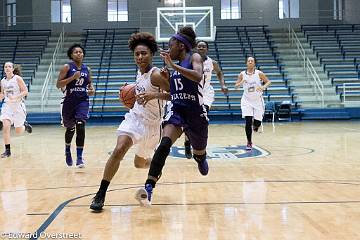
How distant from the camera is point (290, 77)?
72.6 ft

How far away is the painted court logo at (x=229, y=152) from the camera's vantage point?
27.2 feet

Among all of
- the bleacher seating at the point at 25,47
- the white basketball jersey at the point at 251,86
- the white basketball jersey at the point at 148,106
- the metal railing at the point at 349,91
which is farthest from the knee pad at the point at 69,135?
the bleacher seating at the point at 25,47

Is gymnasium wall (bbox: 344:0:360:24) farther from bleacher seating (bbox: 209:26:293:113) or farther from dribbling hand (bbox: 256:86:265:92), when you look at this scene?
dribbling hand (bbox: 256:86:265:92)

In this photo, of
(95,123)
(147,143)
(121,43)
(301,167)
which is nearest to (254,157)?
(301,167)

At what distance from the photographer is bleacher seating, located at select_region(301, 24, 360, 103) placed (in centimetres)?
2158

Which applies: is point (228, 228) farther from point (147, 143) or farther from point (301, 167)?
point (301, 167)

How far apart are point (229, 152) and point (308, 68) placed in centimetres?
1429

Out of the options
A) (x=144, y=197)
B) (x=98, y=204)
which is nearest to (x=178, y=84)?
(x=144, y=197)

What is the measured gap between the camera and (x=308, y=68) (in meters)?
22.0

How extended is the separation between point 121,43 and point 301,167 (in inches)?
742

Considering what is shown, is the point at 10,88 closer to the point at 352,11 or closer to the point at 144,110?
the point at 144,110

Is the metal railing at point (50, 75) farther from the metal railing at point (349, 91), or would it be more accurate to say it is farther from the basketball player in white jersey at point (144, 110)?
the basketball player in white jersey at point (144, 110)

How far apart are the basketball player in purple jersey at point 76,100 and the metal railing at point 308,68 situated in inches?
562

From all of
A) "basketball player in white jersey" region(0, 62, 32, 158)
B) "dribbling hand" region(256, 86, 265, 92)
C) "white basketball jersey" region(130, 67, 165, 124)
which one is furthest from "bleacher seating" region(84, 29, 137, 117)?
"white basketball jersey" region(130, 67, 165, 124)
